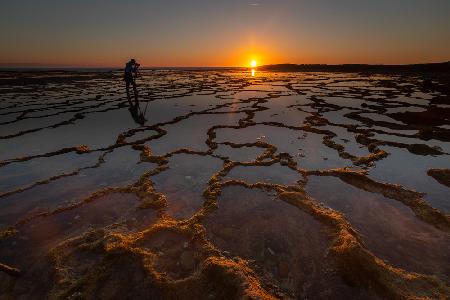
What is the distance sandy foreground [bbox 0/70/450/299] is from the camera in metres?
2.31

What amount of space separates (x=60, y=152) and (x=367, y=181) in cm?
552

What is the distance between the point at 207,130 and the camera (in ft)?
23.9

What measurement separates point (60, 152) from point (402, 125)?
795 centimetres

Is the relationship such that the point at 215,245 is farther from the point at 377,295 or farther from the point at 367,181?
the point at 367,181

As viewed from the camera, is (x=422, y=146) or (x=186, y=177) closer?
(x=186, y=177)

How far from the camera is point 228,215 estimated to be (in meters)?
3.32

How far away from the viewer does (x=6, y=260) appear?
8.58 ft

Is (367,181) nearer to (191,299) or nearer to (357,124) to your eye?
(191,299)

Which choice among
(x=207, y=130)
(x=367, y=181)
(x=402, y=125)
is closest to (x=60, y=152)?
(x=207, y=130)

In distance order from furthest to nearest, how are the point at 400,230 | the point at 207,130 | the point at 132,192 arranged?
the point at 207,130 → the point at 132,192 → the point at 400,230

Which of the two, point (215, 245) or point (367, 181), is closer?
point (215, 245)

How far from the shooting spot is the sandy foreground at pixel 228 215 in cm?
231

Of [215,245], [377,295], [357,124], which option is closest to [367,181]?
[377,295]

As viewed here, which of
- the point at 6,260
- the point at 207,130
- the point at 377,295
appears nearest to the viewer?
the point at 377,295
